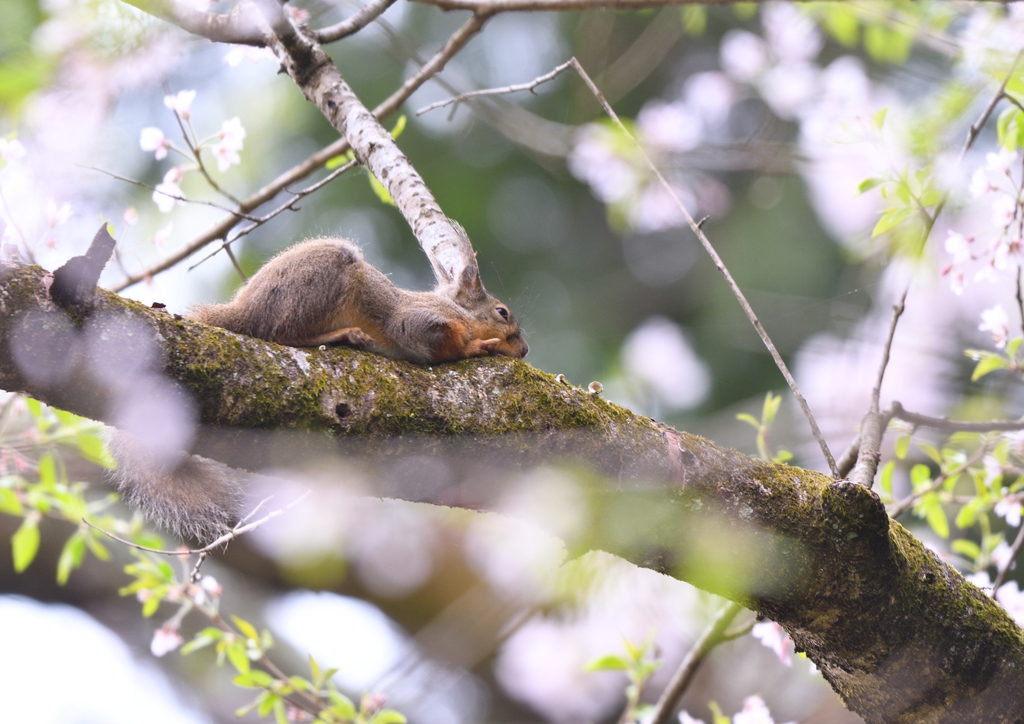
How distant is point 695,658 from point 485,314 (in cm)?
139

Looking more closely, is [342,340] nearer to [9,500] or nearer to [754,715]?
[9,500]

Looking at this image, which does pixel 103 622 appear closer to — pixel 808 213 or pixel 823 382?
pixel 823 382

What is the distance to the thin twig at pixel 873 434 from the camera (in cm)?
218

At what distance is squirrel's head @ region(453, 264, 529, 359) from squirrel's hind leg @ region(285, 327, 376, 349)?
65 cm

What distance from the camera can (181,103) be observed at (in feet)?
8.91

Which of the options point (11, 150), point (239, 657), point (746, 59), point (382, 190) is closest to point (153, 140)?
point (11, 150)

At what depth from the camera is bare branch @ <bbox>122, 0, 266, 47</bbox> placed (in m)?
2.22

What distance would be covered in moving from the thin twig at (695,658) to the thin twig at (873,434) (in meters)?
0.61

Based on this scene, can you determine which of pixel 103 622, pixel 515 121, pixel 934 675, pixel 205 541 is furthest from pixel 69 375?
pixel 103 622

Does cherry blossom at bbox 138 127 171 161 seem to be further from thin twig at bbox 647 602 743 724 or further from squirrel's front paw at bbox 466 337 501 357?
thin twig at bbox 647 602 743 724

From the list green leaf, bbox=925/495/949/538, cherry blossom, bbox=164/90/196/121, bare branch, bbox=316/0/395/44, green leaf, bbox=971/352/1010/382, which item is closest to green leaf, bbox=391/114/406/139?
bare branch, bbox=316/0/395/44

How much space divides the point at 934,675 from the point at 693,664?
2.99 ft

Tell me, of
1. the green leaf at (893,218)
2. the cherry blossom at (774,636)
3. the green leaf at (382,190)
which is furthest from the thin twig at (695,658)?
the green leaf at (382,190)

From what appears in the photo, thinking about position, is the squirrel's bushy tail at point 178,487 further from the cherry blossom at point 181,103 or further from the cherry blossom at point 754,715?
the cherry blossom at point 754,715
